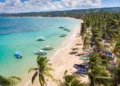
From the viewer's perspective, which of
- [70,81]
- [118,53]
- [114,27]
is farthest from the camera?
[114,27]

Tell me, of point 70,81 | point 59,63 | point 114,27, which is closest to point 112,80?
point 70,81

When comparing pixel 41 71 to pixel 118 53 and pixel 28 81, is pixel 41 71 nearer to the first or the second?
pixel 28 81

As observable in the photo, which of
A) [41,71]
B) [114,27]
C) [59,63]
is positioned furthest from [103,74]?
[114,27]

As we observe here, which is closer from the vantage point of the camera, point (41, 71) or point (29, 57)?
point (41, 71)

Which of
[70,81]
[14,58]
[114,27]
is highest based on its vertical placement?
[70,81]

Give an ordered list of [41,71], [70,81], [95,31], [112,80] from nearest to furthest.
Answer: [70,81], [112,80], [41,71], [95,31]

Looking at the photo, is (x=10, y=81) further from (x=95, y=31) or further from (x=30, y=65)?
(x=95, y=31)

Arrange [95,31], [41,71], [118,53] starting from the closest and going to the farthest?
[41,71], [118,53], [95,31]

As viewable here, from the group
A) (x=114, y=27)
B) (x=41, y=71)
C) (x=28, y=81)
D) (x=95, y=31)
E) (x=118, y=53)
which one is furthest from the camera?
(x=114, y=27)

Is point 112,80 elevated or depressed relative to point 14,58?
elevated
